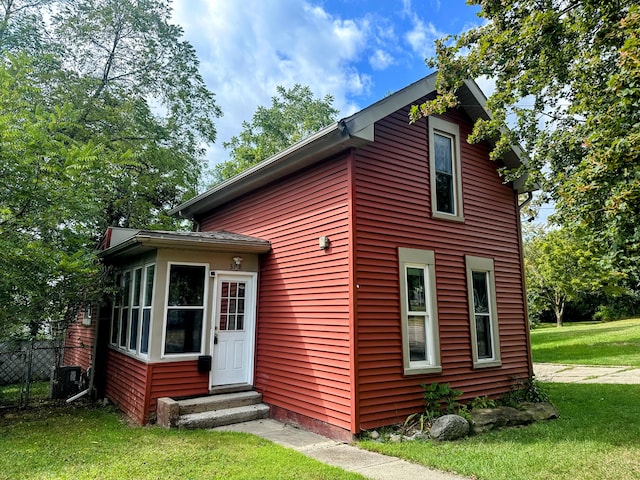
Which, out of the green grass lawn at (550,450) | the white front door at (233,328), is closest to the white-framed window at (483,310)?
the green grass lawn at (550,450)

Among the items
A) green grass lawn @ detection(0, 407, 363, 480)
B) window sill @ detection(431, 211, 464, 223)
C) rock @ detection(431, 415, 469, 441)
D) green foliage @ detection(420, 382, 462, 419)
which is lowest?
green grass lawn @ detection(0, 407, 363, 480)

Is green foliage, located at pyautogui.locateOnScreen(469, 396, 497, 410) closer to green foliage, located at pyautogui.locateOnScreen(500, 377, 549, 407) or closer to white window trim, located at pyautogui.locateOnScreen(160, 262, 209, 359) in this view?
green foliage, located at pyautogui.locateOnScreen(500, 377, 549, 407)

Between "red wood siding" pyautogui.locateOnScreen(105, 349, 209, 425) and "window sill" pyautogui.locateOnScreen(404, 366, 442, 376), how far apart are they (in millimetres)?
3640

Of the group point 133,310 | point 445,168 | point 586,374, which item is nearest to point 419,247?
point 445,168

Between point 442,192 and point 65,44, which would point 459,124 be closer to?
point 442,192

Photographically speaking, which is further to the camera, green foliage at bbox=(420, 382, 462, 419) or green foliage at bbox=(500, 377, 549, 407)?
green foliage at bbox=(500, 377, 549, 407)

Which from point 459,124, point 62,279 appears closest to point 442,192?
point 459,124

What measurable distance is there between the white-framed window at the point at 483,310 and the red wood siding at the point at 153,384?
16.9ft

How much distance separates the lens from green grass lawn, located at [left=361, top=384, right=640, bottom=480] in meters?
4.41

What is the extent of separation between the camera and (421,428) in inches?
237

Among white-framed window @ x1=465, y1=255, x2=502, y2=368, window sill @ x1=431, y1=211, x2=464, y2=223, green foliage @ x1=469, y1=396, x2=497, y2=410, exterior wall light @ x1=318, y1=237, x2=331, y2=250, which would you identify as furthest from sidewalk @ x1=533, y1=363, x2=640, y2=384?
exterior wall light @ x1=318, y1=237, x2=331, y2=250

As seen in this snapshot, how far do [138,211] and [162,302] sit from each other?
871 centimetres

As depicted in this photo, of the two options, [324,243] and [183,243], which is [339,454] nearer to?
[324,243]

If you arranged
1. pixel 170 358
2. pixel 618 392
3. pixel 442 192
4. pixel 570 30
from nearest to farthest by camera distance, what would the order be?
1. pixel 570 30
2. pixel 170 358
3. pixel 442 192
4. pixel 618 392
